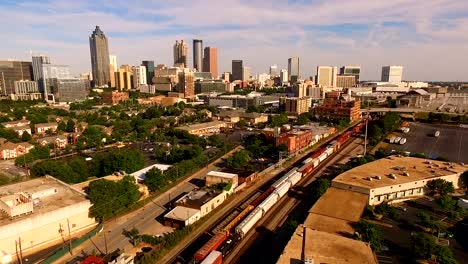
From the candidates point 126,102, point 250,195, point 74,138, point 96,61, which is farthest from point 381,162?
point 96,61

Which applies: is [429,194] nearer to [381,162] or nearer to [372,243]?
[381,162]

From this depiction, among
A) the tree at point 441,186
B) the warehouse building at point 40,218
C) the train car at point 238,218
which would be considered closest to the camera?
the warehouse building at point 40,218

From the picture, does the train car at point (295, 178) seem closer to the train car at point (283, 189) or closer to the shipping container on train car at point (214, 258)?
the train car at point (283, 189)

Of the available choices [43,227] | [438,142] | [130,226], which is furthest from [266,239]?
[438,142]

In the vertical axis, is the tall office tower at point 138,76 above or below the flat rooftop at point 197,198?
above

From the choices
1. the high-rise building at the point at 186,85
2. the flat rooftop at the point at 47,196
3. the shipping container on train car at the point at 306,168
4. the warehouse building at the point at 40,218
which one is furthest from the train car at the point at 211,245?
the high-rise building at the point at 186,85
